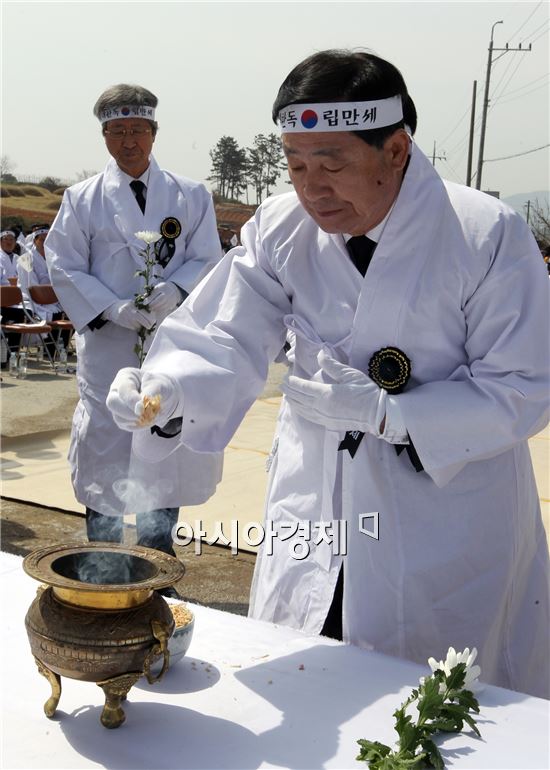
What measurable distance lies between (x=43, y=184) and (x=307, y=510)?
40.6m

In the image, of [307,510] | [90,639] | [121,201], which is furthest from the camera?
[121,201]

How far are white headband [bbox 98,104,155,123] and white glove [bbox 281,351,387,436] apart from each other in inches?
89.0

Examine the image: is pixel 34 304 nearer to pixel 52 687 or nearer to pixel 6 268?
pixel 6 268

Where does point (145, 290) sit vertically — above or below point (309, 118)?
below

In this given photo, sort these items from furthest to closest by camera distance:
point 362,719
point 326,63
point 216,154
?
point 216,154
point 326,63
point 362,719

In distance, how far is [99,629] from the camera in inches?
57.1

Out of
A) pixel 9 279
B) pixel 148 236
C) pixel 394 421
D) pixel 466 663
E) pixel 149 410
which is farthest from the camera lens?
pixel 9 279

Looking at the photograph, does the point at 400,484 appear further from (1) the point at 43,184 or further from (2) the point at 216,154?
(1) the point at 43,184

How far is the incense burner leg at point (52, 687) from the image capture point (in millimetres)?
1511

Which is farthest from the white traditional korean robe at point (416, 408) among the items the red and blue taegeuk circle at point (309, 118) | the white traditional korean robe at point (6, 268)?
the white traditional korean robe at point (6, 268)

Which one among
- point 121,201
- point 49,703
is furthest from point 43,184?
point 49,703

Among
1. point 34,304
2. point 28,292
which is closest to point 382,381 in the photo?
point 28,292

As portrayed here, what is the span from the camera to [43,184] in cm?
4059

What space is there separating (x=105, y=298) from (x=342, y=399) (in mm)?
2202
